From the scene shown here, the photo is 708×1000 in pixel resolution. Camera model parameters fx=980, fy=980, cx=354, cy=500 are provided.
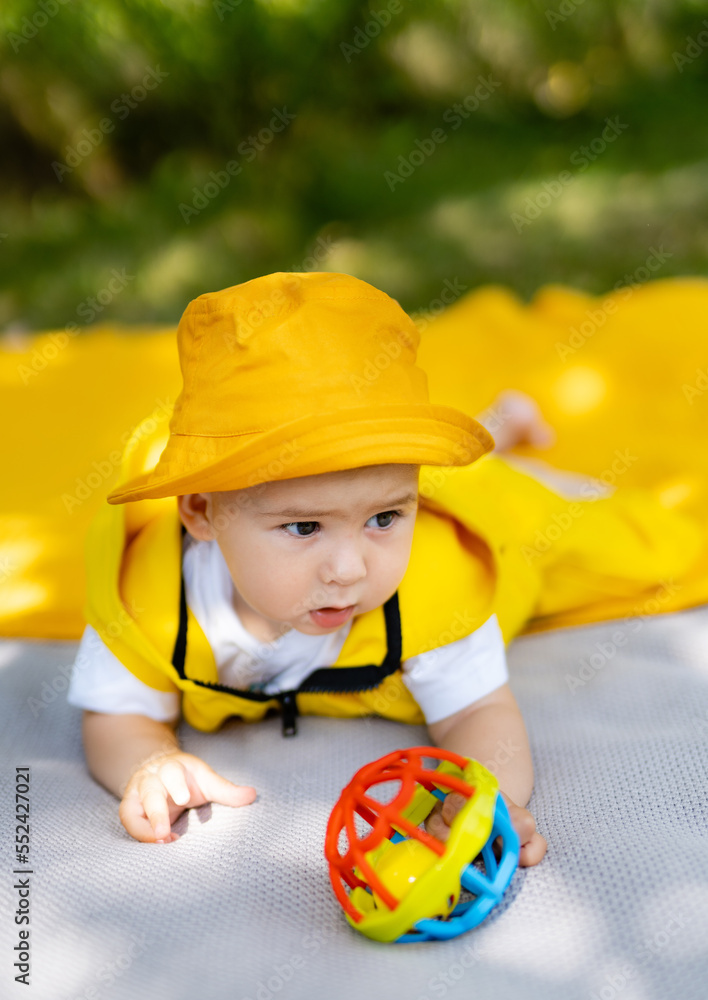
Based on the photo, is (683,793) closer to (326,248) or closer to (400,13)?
(326,248)

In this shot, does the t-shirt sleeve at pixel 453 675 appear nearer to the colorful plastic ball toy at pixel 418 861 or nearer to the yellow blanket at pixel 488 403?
the colorful plastic ball toy at pixel 418 861

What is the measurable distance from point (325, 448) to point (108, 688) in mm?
527

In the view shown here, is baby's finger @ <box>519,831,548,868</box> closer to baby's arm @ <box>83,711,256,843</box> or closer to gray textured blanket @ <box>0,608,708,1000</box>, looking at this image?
gray textured blanket @ <box>0,608,708,1000</box>

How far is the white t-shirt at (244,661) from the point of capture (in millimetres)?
1351

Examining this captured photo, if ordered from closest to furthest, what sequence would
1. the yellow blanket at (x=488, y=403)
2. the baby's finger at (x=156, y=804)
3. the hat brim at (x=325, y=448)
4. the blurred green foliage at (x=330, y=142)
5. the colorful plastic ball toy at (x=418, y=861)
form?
1. the colorful plastic ball toy at (x=418, y=861)
2. the hat brim at (x=325, y=448)
3. the baby's finger at (x=156, y=804)
4. the yellow blanket at (x=488, y=403)
5. the blurred green foliage at (x=330, y=142)

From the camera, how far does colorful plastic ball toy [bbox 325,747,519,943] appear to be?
94 centimetres

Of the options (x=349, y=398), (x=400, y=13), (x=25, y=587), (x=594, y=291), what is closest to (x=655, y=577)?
(x=349, y=398)

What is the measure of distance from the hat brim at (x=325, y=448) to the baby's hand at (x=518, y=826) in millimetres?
386

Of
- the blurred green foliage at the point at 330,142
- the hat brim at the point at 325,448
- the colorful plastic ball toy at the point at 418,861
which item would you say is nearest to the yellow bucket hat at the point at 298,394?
the hat brim at the point at 325,448

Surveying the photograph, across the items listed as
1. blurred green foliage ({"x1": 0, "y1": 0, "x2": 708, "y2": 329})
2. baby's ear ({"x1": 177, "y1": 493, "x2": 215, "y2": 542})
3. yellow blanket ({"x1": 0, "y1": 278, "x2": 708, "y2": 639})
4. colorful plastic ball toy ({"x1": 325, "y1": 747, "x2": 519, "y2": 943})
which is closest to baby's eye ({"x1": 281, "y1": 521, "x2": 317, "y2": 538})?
baby's ear ({"x1": 177, "y1": 493, "x2": 215, "y2": 542})

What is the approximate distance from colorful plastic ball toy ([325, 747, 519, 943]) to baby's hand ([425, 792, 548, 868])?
41mm

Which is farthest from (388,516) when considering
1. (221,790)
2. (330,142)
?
(330,142)

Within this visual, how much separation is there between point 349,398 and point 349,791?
43 centimetres

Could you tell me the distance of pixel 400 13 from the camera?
4.43 m
